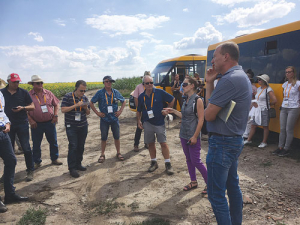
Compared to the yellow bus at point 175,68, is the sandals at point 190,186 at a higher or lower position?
lower

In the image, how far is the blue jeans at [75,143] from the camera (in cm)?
464

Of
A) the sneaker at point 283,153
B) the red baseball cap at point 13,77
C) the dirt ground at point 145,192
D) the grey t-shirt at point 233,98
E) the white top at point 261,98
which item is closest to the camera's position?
the grey t-shirt at point 233,98

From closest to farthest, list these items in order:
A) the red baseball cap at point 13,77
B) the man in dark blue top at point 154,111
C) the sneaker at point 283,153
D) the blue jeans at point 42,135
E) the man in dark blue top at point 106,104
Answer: the red baseball cap at point 13,77
the man in dark blue top at point 154,111
the blue jeans at point 42,135
the man in dark blue top at point 106,104
the sneaker at point 283,153

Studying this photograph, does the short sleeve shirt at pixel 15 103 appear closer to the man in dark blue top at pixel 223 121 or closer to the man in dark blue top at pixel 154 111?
the man in dark blue top at pixel 154 111

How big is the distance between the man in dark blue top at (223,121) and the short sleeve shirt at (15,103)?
3.81 m

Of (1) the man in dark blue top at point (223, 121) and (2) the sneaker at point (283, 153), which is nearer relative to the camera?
(1) the man in dark blue top at point (223, 121)

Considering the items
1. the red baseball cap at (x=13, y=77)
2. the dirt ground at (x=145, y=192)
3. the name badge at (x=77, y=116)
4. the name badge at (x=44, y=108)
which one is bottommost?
the dirt ground at (x=145, y=192)

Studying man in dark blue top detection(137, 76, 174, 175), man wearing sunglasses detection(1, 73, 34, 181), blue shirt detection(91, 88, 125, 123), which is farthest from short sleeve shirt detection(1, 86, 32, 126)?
man in dark blue top detection(137, 76, 174, 175)

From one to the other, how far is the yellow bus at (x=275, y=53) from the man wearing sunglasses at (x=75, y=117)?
5010 millimetres

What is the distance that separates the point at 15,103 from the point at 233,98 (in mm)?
4099

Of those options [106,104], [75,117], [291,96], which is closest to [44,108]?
[75,117]

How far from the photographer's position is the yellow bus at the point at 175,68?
10.8 meters

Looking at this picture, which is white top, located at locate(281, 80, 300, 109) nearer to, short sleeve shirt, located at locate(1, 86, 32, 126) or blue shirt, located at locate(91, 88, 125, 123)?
blue shirt, located at locate(91, 88, 125, 123)

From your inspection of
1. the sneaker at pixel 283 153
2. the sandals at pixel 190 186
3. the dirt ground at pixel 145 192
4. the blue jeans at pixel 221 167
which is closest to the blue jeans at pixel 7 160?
the dirt ground at pixel 145 192
